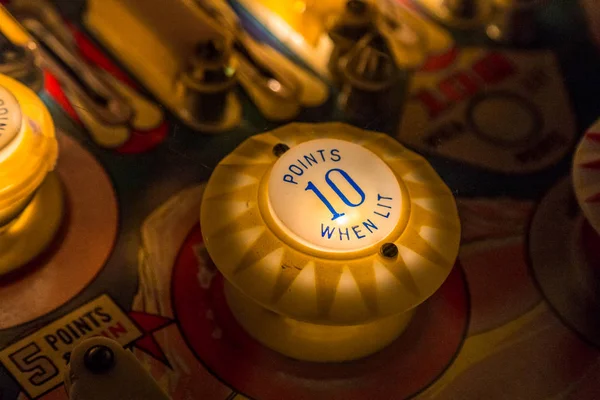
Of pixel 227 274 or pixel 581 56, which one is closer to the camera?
pixel 227 274

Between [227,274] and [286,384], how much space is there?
0.13m

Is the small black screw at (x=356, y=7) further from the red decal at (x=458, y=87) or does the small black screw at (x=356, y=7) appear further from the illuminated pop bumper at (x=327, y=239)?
the illuminated pop bumper at (x=327, y=239)

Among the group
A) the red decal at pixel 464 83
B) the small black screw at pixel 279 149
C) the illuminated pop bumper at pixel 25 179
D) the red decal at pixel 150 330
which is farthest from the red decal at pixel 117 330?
the red decal at pixel 464 83

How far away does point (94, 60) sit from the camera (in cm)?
88

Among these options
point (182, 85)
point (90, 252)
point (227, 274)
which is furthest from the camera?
point (182, 85)

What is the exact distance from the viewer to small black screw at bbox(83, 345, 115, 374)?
0.55 meters

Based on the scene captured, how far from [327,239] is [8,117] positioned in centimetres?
30

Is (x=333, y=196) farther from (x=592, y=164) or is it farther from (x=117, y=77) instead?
(x=117, y=77)

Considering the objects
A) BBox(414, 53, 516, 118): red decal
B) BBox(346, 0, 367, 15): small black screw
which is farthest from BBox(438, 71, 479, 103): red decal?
Result: BBox(346, 0, 367, 15): small black screw

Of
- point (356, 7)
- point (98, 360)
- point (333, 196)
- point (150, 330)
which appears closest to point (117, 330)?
point (150, 330)

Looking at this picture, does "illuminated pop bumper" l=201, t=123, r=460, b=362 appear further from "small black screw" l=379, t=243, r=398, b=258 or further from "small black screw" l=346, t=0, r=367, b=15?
"small black screw" l=346, t=0, r=367, b=15

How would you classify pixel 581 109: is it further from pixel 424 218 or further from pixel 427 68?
pixel 424 218

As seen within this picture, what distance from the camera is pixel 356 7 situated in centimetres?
89

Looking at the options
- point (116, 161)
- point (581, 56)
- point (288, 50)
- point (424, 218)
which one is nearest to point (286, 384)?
point (424, 218)
